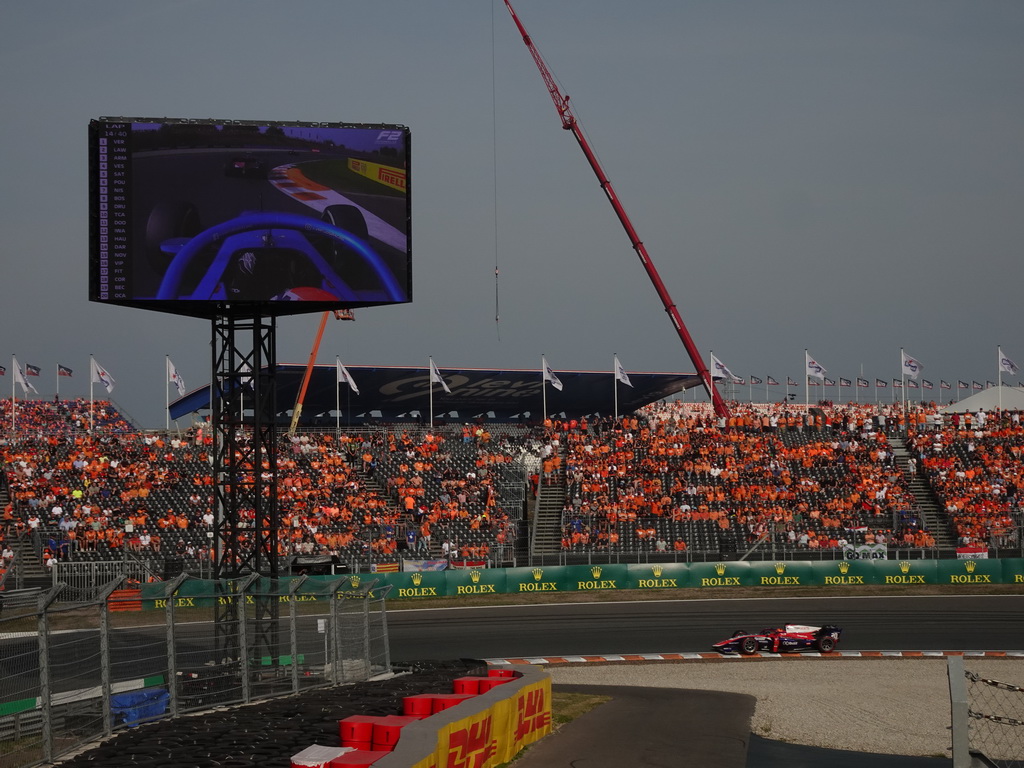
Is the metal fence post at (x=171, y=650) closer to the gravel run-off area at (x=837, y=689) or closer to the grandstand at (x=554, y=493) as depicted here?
the gravel run-off area at (x=837, y=689)

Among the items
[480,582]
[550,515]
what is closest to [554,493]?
[550,515]

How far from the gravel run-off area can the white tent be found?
44.7 metres

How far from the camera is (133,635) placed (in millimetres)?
13984

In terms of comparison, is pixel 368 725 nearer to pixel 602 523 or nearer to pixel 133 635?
pixel 133 635

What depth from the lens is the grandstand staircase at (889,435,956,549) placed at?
4619cm

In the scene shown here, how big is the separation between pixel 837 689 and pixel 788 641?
19.1ft

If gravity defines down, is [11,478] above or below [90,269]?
below

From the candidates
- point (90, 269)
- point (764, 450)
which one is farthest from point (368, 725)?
point (764, 450)

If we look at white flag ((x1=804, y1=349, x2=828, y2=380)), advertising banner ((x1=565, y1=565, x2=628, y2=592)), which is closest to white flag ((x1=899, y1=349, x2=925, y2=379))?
white flag ((x1=804, y1=349, x2=828, y2=380))

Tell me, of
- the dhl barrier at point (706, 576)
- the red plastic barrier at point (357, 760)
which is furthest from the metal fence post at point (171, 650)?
the dhl barrier at point (706, 576)

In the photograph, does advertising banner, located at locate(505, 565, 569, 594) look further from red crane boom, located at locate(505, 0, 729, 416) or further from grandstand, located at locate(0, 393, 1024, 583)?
red crane boom, located at locate(505, 0, 729, 416)

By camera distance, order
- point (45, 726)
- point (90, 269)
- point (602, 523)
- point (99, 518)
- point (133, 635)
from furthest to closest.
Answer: point (602, 523)
point (99, 518)
point (90, 269)
point (133, 635)
point (45, 726)

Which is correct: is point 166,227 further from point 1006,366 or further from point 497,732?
point 1006,366

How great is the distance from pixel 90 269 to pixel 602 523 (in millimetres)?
28199
